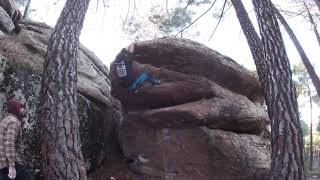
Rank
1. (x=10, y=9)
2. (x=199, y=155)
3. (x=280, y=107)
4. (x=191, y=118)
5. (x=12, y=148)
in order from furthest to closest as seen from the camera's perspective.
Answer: (x=10, y=9)
(x=191, y=118)
(x=199, y=155)
(x=280, y=107)
(x=12, y=148)

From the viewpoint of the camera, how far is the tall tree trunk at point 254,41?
22.5ft

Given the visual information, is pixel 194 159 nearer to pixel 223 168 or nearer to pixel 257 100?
pixel 223 168

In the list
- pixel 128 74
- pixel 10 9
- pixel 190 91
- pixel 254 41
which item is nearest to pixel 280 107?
pixel 254 41

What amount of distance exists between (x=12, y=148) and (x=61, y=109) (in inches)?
35.1

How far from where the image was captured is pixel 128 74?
1027 cm

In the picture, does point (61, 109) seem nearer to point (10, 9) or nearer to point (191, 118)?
point (191, 118)

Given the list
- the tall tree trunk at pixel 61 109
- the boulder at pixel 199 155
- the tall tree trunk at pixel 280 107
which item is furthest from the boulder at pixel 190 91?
the tall tree trunk at pixel 61 109

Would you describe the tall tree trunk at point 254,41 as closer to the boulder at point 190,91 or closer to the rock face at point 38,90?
the boulder at point 190,91

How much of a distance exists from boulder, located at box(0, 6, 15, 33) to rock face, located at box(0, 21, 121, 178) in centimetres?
21

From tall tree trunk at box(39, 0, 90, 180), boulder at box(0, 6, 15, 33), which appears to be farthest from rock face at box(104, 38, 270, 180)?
tall tree trunk at box(39, 0, 90, 180)

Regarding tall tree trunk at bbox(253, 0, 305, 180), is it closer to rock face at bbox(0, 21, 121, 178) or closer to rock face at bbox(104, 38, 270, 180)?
rock face at bbox(104, 38, 270, 180)

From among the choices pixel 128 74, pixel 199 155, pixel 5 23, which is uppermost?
pixel 5 23

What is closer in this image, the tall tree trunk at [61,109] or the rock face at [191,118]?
the tall tree trunk at [61,109]

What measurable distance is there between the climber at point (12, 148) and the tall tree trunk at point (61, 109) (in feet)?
1.08
